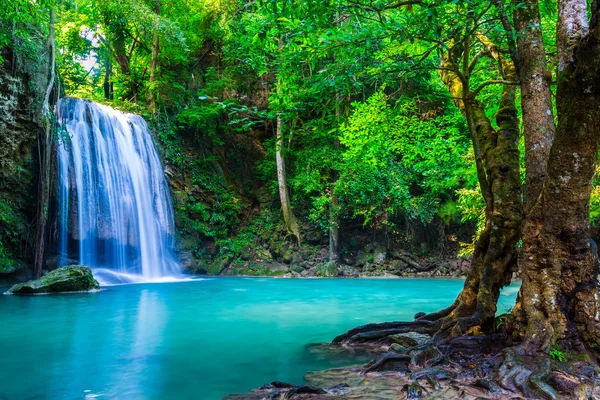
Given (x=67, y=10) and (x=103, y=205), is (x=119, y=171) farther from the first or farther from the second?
(x=67, y=10)

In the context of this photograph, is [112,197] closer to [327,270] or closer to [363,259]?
[327,270]

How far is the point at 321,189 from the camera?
21312mm

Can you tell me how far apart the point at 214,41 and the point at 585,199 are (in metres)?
23.1

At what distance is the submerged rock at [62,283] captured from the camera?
1209 centimetres

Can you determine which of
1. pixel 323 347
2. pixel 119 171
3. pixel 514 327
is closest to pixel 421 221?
pixel 119 171

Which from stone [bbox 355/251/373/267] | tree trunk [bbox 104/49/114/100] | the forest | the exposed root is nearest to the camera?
the forest

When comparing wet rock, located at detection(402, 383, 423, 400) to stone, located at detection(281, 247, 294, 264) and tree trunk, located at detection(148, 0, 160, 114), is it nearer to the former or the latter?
stone, located at detection(281, 247, 294, 264)

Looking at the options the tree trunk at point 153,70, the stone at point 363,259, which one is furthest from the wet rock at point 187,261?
the stone at point 363,259

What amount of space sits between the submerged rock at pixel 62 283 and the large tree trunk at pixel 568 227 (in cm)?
1208

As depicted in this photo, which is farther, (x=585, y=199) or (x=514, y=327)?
(x=514, y=327)

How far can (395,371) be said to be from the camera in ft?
14.5

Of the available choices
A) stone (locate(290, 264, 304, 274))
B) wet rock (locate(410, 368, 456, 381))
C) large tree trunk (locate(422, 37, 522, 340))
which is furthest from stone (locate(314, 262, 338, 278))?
wet rock (locate(410, 368, 456, 381))

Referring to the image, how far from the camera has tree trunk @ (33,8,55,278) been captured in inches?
553

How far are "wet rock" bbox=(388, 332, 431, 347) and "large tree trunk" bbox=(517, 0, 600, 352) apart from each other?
1432 millimetres
